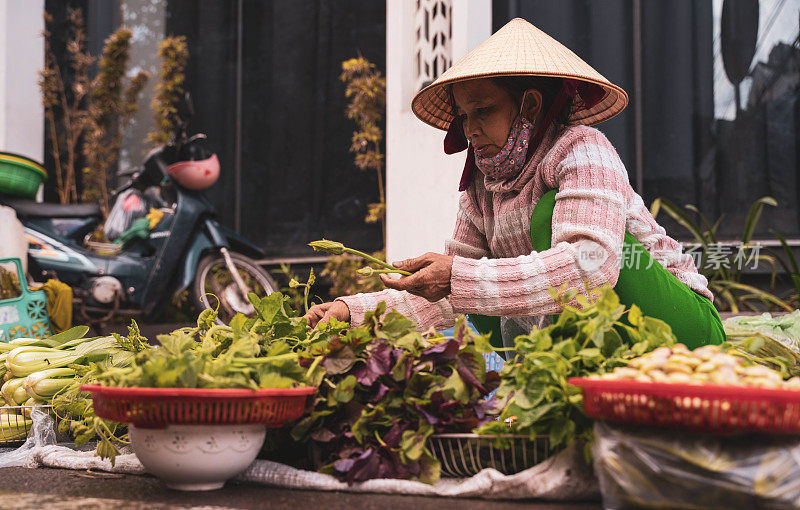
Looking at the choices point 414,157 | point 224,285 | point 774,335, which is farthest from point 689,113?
point 224,285

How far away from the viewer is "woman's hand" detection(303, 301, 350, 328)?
81.4 inches

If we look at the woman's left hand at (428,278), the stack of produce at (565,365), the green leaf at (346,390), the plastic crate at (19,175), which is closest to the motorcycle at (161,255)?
the plastic crate at (19,175)

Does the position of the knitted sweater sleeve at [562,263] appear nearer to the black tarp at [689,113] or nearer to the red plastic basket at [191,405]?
the red plastic basket at [191,405]

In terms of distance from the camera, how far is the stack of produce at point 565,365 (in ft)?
4.83

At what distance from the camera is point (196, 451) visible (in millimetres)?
1525

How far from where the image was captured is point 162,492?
1603 millimetres

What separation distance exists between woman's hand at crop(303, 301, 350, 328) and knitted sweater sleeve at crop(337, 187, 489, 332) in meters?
0.02

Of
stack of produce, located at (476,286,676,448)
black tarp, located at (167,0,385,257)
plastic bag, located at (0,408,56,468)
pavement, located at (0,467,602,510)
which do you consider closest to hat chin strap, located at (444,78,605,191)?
stack of produce, located at (476,286,676,448)

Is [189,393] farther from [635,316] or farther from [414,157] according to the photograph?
[414,157]

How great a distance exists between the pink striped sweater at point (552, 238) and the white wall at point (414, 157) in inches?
67.7

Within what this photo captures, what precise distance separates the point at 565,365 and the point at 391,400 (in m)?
0.39

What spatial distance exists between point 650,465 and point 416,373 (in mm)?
551

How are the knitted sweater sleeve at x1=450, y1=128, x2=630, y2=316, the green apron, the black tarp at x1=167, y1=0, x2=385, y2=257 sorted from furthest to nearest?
the black tarp at x1=167, y1=0, x2=385, y2=257 → the green apron → the knitted sweater sleeve at x1=450, y1=128, x2=630, y2=316

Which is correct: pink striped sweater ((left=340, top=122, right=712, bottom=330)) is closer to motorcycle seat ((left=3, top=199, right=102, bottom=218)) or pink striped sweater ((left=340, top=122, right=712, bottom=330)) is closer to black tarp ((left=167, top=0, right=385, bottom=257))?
black tarp ((left=167, top=0, right=385, bottom=257))
